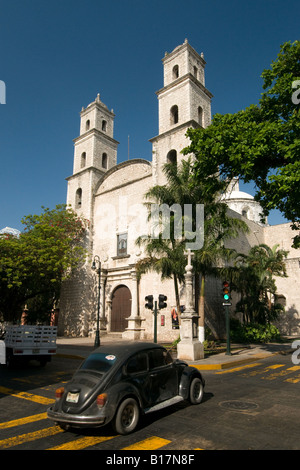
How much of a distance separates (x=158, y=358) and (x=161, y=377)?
1.13 feet

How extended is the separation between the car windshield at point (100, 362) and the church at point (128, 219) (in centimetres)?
1522

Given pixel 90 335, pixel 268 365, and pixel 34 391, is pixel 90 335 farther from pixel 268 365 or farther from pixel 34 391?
pixel 34 391

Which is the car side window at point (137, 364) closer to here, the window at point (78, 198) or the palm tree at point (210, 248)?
the palm tree at point (210, 248)

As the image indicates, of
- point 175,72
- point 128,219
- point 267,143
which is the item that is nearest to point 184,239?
point 267,143

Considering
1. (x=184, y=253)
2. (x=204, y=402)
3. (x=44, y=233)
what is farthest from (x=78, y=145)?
(x=204, y=402)

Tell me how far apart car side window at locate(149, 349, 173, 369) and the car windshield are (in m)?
0.84

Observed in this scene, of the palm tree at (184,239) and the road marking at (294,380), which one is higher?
the palm tree at (184,239)

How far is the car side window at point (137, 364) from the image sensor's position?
562 cm

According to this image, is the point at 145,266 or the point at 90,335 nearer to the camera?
the point at 145,266

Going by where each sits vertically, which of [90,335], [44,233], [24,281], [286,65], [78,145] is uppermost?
[78,145]

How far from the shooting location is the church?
79.7 feet

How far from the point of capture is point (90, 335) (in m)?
27.5

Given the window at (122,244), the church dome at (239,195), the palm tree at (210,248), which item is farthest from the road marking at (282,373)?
the church dome at (239,195)
